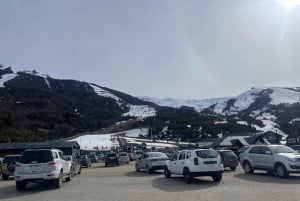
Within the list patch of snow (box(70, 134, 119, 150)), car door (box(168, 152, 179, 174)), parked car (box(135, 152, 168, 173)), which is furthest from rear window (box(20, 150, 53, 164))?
patch of snow (box(70, 134, 119, 150))

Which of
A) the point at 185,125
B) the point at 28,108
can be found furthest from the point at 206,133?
the point at 28,108

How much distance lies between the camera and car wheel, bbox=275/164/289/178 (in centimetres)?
2062

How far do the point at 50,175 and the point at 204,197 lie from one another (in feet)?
25.2

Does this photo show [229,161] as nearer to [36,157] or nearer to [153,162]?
[153,162]

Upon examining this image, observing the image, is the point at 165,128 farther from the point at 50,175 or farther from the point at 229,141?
the point at 50,175

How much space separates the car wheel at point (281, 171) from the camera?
20.6 metres

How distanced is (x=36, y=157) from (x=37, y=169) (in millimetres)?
602

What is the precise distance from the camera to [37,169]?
18438 millimetres

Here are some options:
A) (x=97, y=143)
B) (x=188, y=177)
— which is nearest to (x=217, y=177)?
(x=188, y=177)

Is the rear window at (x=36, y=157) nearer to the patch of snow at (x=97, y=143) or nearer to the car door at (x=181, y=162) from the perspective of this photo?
the car door at (x=181, y=162)

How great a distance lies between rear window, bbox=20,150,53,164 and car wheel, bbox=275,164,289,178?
1131cm

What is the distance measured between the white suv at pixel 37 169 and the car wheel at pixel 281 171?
10918 millimetres

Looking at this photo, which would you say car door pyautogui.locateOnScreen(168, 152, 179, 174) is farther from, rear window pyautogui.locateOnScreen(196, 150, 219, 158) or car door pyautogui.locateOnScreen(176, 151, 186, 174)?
rear window pyautogui.locateOnScreen(196, 150, 219, 158)

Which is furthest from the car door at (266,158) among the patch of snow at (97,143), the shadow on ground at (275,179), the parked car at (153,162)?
the patch of snow at (97,143)
